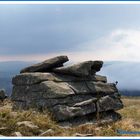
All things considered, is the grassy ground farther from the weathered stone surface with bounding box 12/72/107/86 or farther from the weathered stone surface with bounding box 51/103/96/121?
the weathered stone surface with bounding box 12/72/107/86

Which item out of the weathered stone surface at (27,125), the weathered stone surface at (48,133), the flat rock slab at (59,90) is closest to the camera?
the weathered stone surface at (48,133)

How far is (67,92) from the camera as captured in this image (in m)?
30.3

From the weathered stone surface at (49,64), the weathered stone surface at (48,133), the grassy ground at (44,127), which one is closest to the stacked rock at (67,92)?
the weathered stone surface at (49,64)

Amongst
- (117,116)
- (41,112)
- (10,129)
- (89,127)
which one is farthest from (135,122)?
(10,129)

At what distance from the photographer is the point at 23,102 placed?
32.1 meters

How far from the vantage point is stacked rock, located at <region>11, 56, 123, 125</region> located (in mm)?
30031

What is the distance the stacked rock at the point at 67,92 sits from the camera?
30.0m

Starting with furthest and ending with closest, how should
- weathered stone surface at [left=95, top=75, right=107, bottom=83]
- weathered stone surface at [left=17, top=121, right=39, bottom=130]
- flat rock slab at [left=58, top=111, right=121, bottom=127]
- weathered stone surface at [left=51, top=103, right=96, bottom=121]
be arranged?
weathered stone surface at [left=95, top=75, right=107, bottom=83] < flat rock slab at [left=58, top=111, right=121, bottom=127] < weathered stone surface at [left=51, top=103, right=96, bottom=121] < weathered stone surface at [left=17, top=121, right=39, bottom=130]

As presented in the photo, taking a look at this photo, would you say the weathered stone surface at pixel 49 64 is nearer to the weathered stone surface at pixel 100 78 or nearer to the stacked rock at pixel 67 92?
the stacked rock at pixel 67 92

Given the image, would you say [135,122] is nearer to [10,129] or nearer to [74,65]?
[74,65]

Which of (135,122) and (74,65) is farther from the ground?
(74,65)

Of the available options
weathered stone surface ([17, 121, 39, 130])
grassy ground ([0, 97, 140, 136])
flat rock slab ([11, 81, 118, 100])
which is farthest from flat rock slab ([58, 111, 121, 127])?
weathered stone surface ([17, 121, 39, 130])

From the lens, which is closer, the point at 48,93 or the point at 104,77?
the point at 48,93

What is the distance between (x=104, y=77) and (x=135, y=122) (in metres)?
5.11
